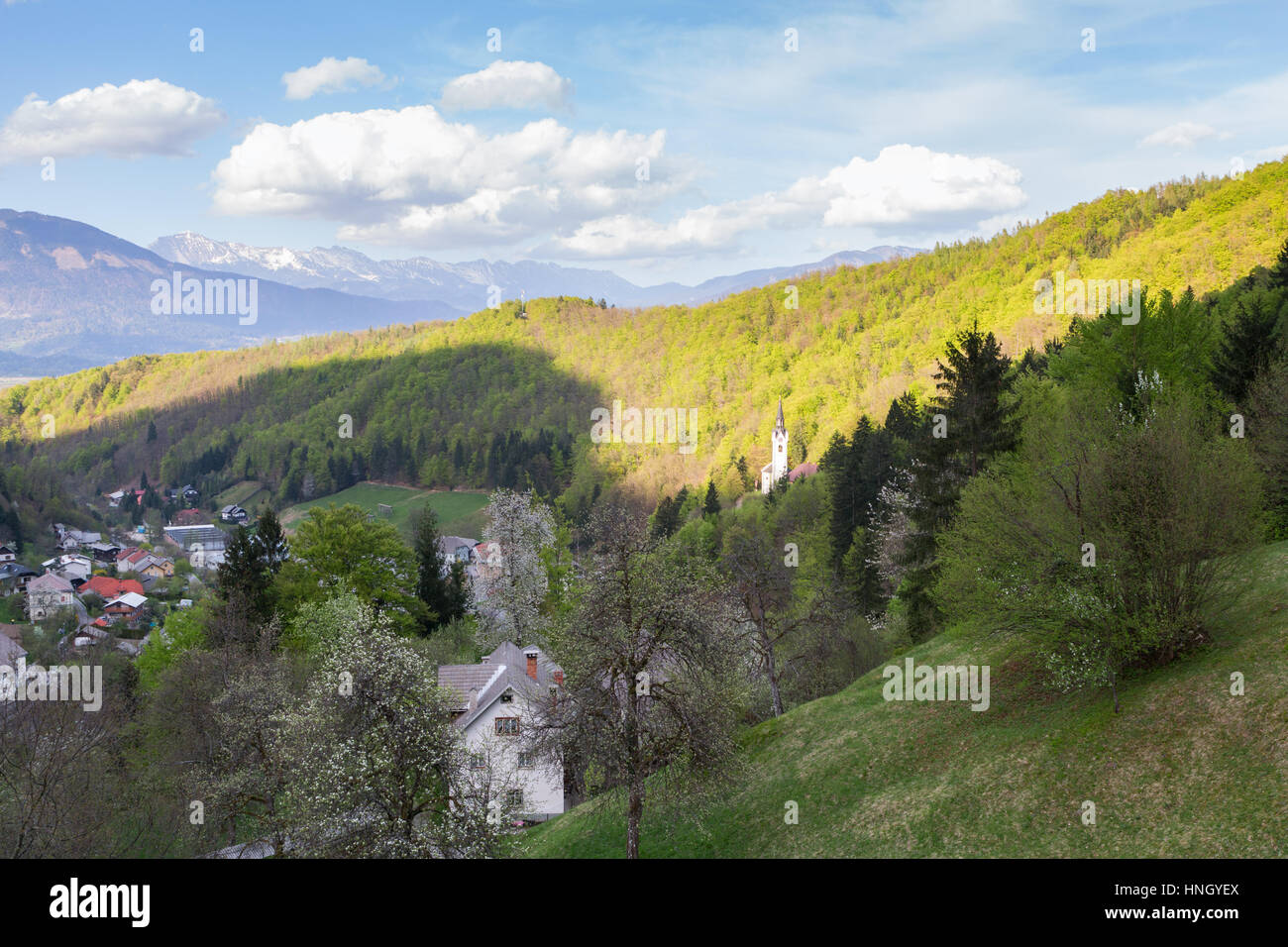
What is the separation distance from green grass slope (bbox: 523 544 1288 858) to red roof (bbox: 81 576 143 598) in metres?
108

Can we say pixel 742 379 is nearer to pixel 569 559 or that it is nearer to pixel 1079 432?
pixel 569 559

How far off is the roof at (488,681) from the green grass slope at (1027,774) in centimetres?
805

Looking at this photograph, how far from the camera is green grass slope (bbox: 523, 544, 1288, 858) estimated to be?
1537 cm

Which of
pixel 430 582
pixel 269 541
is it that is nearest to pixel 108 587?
pixel 430 582

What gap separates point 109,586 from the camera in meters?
114

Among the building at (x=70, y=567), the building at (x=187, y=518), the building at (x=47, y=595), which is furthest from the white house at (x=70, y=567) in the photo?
the building at (x=187, y=518)

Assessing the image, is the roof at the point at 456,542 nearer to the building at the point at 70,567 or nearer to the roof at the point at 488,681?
the building at the point at 70,567

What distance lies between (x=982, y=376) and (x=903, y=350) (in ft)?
Result: 402

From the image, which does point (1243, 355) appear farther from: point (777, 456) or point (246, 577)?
point (777, 456)

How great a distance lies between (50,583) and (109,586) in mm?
6831

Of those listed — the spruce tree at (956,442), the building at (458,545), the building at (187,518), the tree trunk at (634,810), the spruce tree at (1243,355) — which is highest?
the spruce tree at (1243,355)

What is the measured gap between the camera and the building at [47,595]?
298 ft

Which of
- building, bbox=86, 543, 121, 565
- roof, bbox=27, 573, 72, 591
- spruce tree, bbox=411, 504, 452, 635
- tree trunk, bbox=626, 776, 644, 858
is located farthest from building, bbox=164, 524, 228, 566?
tree trunk, bbox=626, 776, 644, 858
